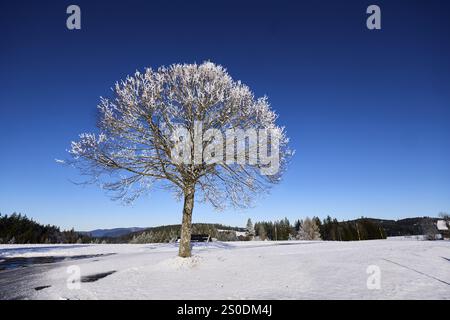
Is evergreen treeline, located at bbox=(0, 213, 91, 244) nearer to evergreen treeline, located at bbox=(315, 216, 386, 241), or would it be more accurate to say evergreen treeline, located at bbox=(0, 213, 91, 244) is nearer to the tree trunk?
the tree trunk

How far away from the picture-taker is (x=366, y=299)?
7254mm

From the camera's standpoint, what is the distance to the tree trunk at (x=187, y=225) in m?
13.9

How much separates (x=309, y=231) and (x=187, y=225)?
290 ft

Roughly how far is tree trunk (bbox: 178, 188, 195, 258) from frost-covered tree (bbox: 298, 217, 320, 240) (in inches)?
3418

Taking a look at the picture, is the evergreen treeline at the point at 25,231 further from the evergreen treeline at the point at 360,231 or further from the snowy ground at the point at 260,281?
the evergreen treeline at the point at 360,231

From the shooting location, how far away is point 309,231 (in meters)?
93.7

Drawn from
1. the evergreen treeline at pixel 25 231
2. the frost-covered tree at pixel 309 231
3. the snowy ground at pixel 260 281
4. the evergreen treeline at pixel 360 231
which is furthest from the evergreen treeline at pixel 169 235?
the snowy ground at pixel 260 281

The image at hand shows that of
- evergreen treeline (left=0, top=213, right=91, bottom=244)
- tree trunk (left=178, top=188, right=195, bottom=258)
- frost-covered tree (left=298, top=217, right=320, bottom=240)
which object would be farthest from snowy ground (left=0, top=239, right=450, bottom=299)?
frost-covered tree (left=298, top=217, right=320, bottom=240)

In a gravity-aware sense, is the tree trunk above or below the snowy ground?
above

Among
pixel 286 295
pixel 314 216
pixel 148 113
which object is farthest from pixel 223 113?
pixel 314 216

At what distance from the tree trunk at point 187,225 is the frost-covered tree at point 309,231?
8681cm

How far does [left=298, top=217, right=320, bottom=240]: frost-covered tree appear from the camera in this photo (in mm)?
91938

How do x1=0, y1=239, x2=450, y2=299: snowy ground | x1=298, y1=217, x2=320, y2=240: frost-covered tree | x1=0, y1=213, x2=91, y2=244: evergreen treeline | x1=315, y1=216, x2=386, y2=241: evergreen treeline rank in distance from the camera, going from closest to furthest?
1. x1=0, y1=239, x2=450, y2=299: snowy ground
2. x1=0, y1=213, x2=91, y2=244: evergreen treeline
3. x1=315, y1=216, x2=386, y2=241: evergreen treeline
4. x1=298, y1=217, x2=320, y2=240: frost-covered tree

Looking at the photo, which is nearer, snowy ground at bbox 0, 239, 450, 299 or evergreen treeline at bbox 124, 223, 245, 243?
snowy ground at bbox 0, 239, 450, 299
